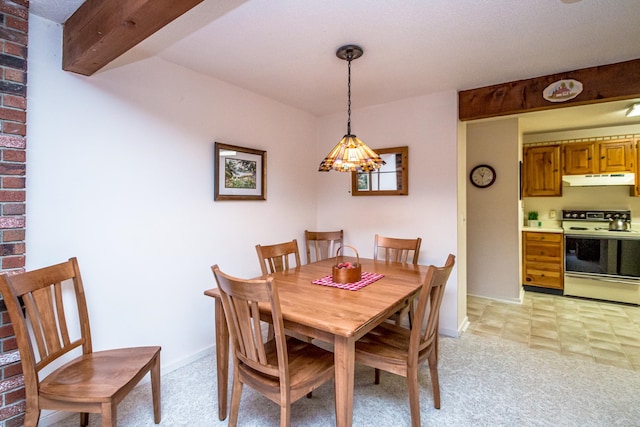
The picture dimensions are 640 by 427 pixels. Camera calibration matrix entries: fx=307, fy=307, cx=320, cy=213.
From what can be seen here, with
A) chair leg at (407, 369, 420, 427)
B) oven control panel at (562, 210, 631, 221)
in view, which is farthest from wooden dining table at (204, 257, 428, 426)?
oven control panel at (562, 210, 631, 221)

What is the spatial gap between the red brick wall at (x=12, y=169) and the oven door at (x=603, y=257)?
213 inches

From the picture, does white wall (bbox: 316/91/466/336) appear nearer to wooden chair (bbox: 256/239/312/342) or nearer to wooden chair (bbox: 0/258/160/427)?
wooden chair (bbox: 256/239/312/342)

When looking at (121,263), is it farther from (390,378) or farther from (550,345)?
(550,345)

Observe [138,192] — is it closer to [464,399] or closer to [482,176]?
[464,399]

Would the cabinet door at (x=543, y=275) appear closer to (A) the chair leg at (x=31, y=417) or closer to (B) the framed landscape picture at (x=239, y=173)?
(B) the framed landscape picture at (x=239, y=173)

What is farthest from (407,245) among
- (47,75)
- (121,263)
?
(47,75)

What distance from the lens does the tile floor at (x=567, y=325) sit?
2.61 m

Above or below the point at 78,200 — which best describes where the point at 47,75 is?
above

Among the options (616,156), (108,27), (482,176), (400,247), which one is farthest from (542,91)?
(108,27)

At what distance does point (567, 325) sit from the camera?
315 cm

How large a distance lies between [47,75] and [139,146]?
58 cm

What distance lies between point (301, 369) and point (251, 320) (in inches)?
14.1

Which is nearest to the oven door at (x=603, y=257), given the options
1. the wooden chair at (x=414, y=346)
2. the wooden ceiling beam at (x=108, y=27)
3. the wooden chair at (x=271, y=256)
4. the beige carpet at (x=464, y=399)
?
the beige carpet at (x=464, y=399)

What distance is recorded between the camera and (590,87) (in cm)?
237
